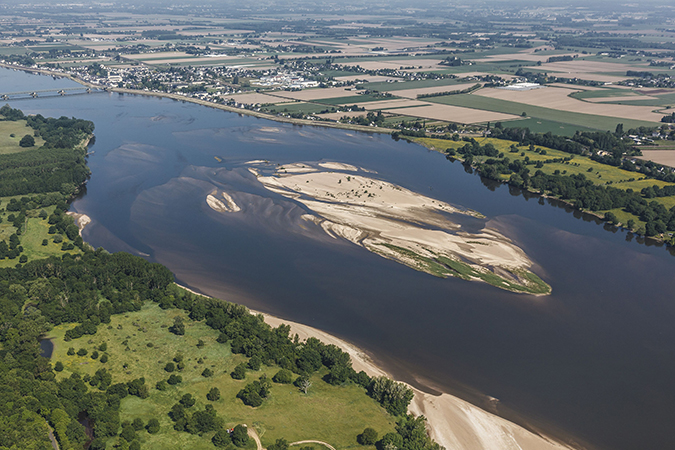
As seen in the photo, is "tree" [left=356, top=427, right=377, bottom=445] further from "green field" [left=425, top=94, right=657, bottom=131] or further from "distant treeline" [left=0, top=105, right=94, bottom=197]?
"green field" [left=425, top=94, right=657, bottom=131]

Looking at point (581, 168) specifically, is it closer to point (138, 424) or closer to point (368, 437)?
point (368, 437)

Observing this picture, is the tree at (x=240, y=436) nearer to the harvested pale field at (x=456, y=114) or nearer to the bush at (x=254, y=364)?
the bush at (x=254, y=364)

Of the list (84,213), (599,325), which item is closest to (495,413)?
(599,325)

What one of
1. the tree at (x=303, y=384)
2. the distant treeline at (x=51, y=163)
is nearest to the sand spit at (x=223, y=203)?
the distant treeline at (x=51, y=163)

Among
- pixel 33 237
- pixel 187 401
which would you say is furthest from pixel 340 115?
pixel 187 401

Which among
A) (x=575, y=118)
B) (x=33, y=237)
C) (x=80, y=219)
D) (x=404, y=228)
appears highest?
(x=575, y=118)

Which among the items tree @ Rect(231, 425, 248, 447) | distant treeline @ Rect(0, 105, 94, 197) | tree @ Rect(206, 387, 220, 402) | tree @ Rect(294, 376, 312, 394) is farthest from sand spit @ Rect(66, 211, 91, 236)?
tree @ Rect(231, 425, 248, 447)
